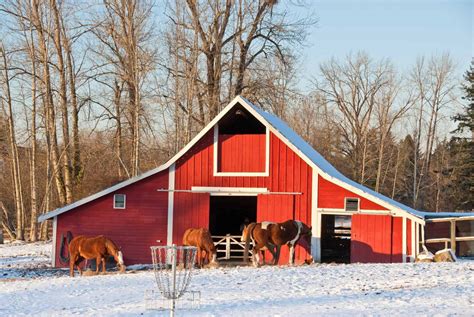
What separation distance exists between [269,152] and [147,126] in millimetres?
14296

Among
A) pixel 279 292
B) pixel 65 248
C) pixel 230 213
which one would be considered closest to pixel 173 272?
pixel 279 292

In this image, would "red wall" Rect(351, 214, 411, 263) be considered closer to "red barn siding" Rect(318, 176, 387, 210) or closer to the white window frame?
"red barn siding" Rect(318, 176, 387, 210)

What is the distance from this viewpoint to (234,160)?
22.6 meters

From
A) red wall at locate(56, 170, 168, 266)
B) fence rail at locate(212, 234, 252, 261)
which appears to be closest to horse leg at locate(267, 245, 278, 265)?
fence rail at locate(212, 234, 252, 261)

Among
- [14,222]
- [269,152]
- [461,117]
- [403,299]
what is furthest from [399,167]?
[403,299]

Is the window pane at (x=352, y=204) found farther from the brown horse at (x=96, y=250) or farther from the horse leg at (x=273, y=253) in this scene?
the brown horse at (x=96, y=250)

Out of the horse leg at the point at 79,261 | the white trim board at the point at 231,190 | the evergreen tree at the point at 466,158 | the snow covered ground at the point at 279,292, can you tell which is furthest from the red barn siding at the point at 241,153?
the evergreen tree at the point at 466,158

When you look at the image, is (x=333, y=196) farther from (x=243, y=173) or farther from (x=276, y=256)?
(x=243, y=173)

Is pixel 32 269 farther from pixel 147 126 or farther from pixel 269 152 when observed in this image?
pixel 147 126

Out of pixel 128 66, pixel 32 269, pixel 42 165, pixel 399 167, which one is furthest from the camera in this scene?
pixel 399 167

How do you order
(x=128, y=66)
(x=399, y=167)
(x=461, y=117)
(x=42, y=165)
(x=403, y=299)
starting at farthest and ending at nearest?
(x=399, y=167) → (x=461, y=117) → (x=42, y=165) → (x=128, y=66) → (x=403, y=299)

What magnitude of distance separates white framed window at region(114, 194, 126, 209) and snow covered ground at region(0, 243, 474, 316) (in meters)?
4.30

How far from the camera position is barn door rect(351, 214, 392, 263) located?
68.8 ft

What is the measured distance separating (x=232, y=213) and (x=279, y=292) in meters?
13.7
